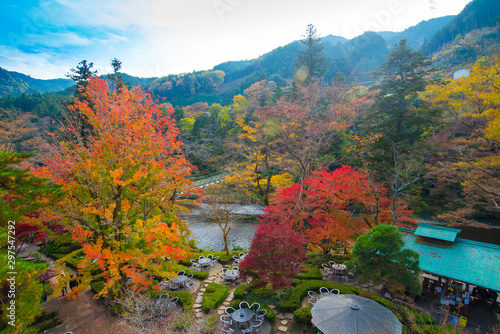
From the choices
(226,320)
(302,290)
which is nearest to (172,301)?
(226,320)

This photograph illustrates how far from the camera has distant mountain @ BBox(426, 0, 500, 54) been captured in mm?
44109

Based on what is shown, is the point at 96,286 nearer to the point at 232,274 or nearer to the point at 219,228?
the point at 232,274

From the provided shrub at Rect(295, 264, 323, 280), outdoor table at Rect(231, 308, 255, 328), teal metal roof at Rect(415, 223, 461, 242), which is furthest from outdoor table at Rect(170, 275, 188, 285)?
teal metal roof at Rect(415, 223, 461, 242)

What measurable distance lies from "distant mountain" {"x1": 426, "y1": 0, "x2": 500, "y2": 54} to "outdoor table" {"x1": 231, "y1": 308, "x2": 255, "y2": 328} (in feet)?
207

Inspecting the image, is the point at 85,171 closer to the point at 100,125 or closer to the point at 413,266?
the point at 100,125

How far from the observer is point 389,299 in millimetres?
9609

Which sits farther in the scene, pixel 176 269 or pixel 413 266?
pixel 176 269

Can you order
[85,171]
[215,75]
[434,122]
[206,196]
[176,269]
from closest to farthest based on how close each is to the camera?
1. [85,171]
2. [176,269]
3. [434,122]
4. [206,196]
5. [215,75]

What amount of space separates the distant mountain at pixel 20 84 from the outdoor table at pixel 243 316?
2375 inches

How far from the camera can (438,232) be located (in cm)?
1028

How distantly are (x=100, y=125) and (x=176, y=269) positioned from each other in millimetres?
8186

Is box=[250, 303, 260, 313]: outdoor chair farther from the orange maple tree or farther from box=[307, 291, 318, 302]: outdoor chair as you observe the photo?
the orange maple tree

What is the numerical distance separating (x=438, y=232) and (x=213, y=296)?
10.7 meters

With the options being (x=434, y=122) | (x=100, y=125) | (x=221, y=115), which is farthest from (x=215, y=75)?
(x=100, y=125)
